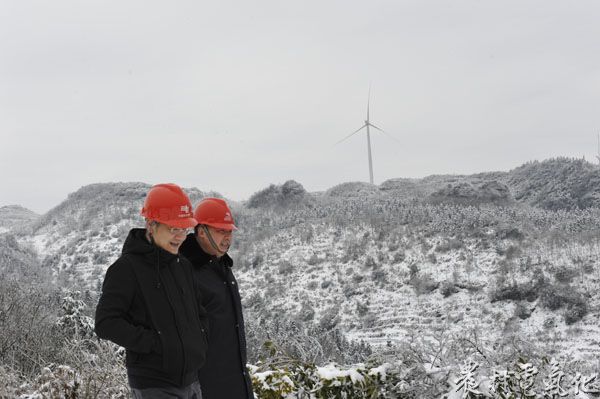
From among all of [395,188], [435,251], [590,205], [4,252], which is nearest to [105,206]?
[4,252]

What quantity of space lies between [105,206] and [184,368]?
40364 millimetres

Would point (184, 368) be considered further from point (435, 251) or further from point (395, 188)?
point (395, 188)

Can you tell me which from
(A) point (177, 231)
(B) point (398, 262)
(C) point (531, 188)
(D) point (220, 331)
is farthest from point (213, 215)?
(C) point (531, 188)

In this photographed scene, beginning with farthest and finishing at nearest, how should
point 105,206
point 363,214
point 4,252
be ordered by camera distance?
point 105,206 < point 4,252 < point 363,214

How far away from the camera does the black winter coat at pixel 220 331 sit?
3.12 m

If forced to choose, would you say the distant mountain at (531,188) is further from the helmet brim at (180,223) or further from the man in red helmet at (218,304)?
the helmet brim at (180,223)

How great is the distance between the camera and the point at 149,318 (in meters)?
2.68

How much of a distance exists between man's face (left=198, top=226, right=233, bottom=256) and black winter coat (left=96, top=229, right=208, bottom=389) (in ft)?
1.37

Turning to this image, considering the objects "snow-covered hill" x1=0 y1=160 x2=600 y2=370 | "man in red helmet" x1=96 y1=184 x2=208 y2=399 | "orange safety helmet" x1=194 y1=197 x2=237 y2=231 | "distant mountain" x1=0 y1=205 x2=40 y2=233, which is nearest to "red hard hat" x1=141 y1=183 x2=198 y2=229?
"man in red helmet" x1=96 y1=184 x2=208 y2=399

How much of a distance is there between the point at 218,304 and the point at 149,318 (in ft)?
1.82

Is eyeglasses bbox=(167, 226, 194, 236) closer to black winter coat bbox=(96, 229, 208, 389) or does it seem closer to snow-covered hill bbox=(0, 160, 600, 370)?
black winter coat bbox=(96, 229, 208, 389)

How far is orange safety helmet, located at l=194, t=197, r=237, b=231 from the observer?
126 inches

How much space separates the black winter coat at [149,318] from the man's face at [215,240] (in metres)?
0.42

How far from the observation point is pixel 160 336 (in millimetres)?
2637
